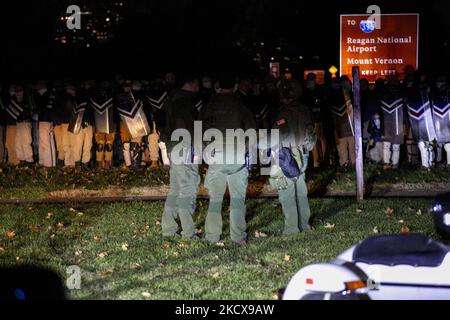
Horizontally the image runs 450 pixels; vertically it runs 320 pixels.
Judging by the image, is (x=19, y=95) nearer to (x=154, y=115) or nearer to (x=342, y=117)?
(x=154, y=115)

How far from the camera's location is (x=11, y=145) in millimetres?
19406

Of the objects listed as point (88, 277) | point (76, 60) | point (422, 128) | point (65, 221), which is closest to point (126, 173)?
point (65, 221)

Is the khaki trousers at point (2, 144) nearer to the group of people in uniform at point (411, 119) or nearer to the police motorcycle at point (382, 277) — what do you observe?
the group of people in uniform at point (411, 119)

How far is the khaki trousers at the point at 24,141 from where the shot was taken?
19.0 metres

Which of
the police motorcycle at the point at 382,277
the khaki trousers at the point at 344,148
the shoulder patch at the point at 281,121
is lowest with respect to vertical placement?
the police motorcycle at the point at 382,277

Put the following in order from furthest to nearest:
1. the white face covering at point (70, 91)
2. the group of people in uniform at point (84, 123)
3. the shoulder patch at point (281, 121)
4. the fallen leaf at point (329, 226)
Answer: the white face covering at point (70, 91) → the group of people in uniform at point (84, 123) → the fallen leaf at point (329, 226) → the shoulder patch at point (281, 121)

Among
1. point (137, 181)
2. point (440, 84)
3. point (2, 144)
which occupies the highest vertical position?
point (440, 84)

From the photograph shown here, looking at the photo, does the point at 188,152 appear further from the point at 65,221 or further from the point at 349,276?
the point at 349,276

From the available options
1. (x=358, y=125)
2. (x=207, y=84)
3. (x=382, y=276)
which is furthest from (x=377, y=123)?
(x=382, y=276)

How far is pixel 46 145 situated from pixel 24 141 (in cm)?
63

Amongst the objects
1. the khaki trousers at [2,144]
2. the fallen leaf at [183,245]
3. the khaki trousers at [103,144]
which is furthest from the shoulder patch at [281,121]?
the khaki trousers at [2,144]

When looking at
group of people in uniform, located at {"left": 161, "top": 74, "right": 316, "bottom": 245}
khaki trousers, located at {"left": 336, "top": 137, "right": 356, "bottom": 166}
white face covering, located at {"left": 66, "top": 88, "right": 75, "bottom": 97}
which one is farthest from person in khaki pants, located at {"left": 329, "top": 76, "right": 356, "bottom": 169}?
group of people in uniform, located at {"left": 161, "top": 74, "right": 316, "bottom": 245}

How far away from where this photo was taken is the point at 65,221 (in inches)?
491

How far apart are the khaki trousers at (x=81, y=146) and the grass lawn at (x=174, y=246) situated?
15.2 ft
